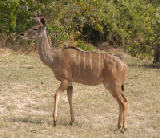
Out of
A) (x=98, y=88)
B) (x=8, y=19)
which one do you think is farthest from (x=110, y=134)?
(x=8, y=19)

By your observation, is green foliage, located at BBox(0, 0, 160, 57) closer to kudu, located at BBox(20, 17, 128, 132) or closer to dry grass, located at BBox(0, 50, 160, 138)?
dry grass, located at BBox(0, 50, 160, 138)

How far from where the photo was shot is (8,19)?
444 inches

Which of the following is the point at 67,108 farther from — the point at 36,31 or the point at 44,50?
the point at 36,31

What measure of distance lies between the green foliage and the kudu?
6331 mm

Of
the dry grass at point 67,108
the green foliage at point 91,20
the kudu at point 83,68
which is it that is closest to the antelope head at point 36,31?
the kudu at point 83,68

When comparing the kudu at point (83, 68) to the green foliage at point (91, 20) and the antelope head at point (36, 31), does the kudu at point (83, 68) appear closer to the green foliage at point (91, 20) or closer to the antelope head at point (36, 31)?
the antelope head at point (36, 31)

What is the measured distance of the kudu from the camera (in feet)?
14.9

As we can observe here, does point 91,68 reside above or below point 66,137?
above

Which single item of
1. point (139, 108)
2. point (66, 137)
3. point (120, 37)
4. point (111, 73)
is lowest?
point (120, 37)

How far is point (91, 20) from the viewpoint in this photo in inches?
486

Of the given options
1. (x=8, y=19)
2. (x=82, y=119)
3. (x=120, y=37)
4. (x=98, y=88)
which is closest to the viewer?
(x=82, y=119)

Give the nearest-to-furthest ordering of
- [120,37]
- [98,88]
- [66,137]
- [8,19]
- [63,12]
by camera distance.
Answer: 1. [66,137]
2. [98,88]
3. [8,19]
4. [63,12]
5. [120,37]

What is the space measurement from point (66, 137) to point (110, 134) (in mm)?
685

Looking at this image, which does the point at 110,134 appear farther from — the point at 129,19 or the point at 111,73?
the point at 129,19
